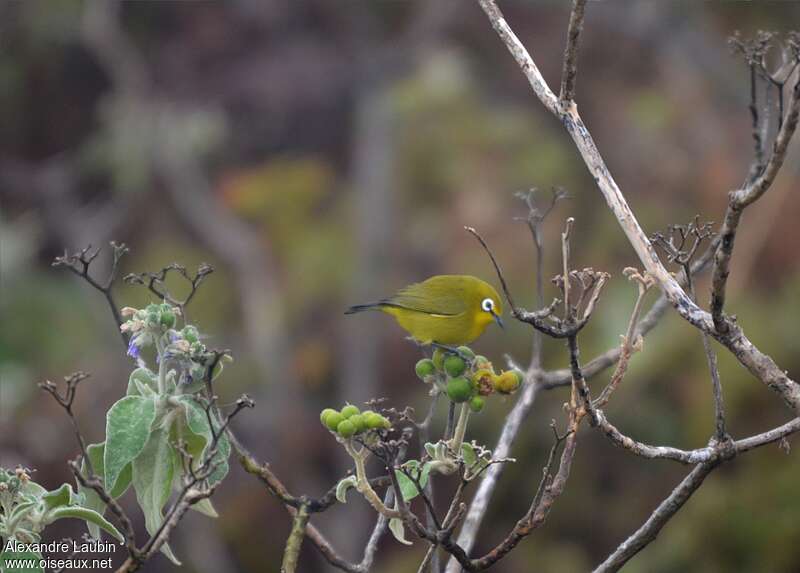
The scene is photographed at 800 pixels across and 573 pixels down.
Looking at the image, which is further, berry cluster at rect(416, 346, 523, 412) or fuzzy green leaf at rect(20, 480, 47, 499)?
berry cluster at rect(416, 346, 523, 412)

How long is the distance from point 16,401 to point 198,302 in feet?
5.31

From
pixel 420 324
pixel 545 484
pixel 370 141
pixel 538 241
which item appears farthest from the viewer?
pixel 370 141

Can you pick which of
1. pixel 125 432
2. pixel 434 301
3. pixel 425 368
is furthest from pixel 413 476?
pixel 434 301

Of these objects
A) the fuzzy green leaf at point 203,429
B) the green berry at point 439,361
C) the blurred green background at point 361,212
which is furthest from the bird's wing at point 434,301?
the blurred green background at point 361,212

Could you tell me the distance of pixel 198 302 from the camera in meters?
7.96

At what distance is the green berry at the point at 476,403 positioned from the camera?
1.69m

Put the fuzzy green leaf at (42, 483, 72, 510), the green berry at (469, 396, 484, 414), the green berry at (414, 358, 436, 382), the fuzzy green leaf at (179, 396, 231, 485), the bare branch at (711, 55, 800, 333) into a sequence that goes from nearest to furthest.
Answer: the bare branch at (711, 55, 800, 333), the fuzzy green leaf at (42, 483, 72, 510), the fuzzy green leaf at (179, 396, 231, 485), the green berry at (469, 396, 484, 414), the green berry at (414, 358, 436, 382)

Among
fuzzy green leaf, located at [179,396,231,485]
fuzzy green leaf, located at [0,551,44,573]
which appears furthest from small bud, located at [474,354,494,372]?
fuzzy green leaf, located at [0,551,44,573]

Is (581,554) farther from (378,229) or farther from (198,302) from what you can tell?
(198,302)

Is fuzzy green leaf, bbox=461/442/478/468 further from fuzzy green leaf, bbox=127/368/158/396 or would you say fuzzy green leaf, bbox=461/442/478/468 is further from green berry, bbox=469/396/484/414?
fuzzy green leaf, bbox=127/368/158/396

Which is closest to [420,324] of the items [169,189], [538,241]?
[538,241]

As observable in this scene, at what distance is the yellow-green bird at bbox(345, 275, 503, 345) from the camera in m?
3.00

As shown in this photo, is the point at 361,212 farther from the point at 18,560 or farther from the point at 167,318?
the point at 18,560

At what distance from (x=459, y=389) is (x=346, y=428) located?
304 millimetres
